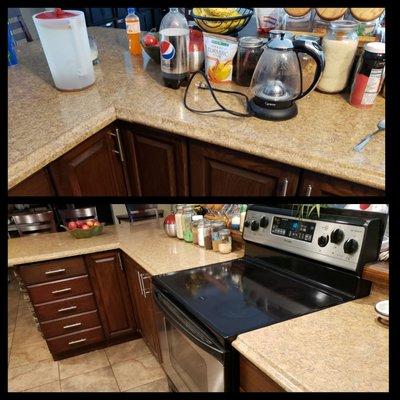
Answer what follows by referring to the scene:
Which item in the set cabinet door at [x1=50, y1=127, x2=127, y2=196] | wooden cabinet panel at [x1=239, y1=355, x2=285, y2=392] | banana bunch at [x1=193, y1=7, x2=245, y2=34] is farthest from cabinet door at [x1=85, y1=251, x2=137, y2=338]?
banana bunch at [x1=193, y1=7, x2=245, y2=34]

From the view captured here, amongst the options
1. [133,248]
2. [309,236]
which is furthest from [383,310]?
[133,248]

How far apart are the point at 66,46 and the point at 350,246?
1.01m

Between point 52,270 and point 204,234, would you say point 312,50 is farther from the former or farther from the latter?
point 52,270

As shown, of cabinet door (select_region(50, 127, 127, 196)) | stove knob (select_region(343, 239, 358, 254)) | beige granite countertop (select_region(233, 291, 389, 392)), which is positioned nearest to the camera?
beige granite countertop (select_region(233, 291, 389, 392))

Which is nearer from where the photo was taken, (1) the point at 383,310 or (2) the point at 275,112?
(1) the point at 383,310

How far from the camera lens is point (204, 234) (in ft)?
4.53

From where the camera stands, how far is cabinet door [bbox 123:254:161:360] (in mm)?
1420

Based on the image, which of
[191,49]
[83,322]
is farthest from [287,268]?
[83,322]

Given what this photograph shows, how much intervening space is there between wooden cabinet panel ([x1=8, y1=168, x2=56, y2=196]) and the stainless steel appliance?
0.48 meters

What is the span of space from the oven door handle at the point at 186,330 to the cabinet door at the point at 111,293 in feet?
1.59

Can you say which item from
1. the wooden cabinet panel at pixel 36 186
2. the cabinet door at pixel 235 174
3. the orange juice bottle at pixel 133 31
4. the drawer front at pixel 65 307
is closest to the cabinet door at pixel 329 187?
the cabinet door at pixel 235 174

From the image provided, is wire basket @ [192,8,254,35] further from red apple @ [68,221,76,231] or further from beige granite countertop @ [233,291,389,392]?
beige granite countertop @ [233,291,389,392]

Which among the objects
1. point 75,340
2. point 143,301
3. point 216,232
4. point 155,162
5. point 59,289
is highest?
point 155,162

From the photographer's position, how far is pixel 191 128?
919 mm
